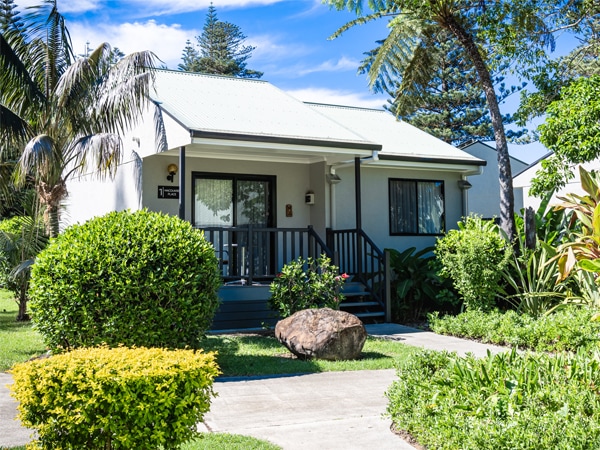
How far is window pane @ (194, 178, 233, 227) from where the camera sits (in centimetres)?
Answer: 1366

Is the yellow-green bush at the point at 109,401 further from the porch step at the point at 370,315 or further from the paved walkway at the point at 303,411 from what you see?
the porch step at the point at 370,315

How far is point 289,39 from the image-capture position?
74.6ft

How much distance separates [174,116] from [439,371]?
7674 mm

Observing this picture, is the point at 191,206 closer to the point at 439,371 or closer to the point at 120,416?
the point at 439,371

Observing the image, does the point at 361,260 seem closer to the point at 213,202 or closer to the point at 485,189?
the point at 213,202

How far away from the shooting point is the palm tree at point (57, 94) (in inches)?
473

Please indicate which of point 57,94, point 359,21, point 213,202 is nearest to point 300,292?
point 213,202

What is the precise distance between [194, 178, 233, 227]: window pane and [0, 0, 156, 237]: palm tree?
1.99 meters

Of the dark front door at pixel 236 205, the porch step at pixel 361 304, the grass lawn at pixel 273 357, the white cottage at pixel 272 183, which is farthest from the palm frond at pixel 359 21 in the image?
the grass lawn at pixel 273 357

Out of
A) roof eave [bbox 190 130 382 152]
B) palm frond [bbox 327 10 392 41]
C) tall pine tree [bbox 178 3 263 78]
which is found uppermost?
tall pine tree [bbox 178 3 263 78]

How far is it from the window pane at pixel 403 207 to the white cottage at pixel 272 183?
0.09 feet

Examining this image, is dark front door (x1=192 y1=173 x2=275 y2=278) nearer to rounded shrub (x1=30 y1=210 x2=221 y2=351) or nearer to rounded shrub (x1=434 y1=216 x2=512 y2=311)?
rounded shrub (x1=434 y1=216 x2=512 y2=311)

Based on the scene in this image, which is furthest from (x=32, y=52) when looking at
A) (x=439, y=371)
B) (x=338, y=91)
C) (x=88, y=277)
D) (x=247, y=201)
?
(x=338, y=91)

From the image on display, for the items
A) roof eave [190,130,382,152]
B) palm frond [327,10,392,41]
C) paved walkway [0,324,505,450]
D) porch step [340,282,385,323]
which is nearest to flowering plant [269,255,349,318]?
porch step [340,282,385,323]
